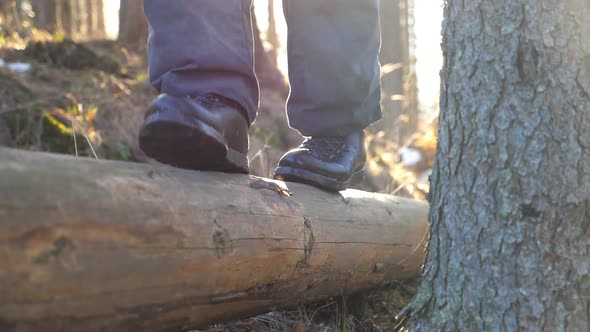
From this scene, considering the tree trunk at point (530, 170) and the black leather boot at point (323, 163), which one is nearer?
the tree trunk at point (530, 170)

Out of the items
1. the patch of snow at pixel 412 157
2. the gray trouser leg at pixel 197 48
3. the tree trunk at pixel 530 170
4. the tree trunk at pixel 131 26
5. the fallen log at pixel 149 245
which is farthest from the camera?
the patch of snow at pixel 412 157

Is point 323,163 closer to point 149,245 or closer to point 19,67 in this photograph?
point 149,245

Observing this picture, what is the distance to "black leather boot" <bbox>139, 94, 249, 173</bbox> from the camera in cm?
152

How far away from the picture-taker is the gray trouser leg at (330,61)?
2111mm

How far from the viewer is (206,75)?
1.78 m

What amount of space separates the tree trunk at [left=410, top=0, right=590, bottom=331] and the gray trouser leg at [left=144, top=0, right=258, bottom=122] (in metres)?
0.72

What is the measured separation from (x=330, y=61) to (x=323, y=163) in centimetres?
37

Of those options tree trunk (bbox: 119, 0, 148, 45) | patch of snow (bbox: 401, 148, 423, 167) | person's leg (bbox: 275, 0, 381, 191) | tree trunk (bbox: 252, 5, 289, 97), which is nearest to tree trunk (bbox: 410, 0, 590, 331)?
person's leg (bbox: 275, 0, 381, 191)

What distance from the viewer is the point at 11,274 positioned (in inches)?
40.4

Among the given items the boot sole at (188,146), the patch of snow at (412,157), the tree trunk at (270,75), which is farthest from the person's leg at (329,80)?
the patch of snow at (412,157)

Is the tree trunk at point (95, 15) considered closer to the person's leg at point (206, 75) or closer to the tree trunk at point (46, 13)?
the tree trunk at point (46, 13)

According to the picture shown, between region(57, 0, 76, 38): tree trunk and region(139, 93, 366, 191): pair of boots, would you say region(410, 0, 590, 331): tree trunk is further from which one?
region(57, 0, 76, 38): tree trunk

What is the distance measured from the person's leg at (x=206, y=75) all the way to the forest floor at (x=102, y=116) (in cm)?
75

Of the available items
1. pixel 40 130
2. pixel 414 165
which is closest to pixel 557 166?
pixel 40 130
